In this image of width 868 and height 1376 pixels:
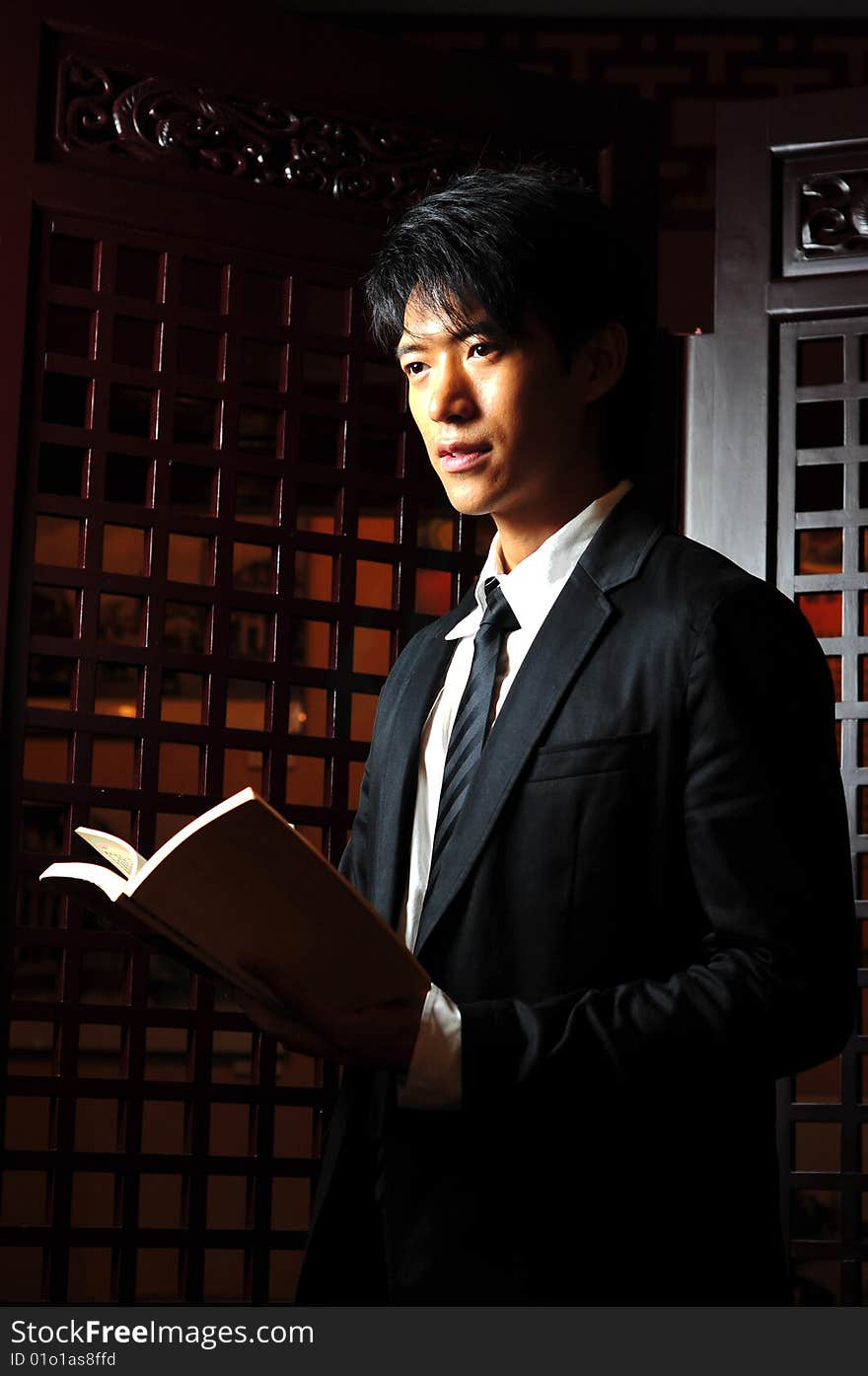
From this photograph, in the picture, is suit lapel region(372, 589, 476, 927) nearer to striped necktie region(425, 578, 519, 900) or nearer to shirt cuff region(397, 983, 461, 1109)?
striped necktie region(425, 578, 519, 900)

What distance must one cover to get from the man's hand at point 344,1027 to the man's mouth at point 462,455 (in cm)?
55

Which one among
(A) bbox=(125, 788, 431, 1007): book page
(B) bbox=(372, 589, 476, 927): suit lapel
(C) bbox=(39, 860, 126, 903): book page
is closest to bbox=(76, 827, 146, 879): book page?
(C) bbox=(39, 860, 126, 903): book page

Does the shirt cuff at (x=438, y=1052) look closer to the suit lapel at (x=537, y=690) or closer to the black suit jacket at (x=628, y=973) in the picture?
the black suit jacket at (x=628, y=973)

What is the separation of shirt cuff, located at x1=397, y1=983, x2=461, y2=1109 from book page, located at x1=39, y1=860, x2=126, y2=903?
0.27 metres

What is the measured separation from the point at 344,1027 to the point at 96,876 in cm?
23

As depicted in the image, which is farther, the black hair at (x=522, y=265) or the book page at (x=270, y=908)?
the black hair at (x=522, y=265)

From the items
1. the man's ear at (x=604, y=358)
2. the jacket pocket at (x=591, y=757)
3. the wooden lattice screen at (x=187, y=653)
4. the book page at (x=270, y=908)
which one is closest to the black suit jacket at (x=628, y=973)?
the jacket pocket at (x=591, y=757)

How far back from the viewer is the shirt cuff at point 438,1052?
50.6 inches

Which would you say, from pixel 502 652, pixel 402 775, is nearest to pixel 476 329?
pixel 502 652

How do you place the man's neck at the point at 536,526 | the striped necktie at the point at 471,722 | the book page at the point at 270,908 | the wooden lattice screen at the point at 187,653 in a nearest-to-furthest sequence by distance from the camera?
the book page at the point at 270,908 → the striped necktie at the point at 471,722 → the man's neck at the point at 536,526 → the wooden lattice screen at the point at 187,653

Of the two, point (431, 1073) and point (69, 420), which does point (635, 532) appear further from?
point (69, 420)

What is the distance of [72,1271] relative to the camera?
189 inches
